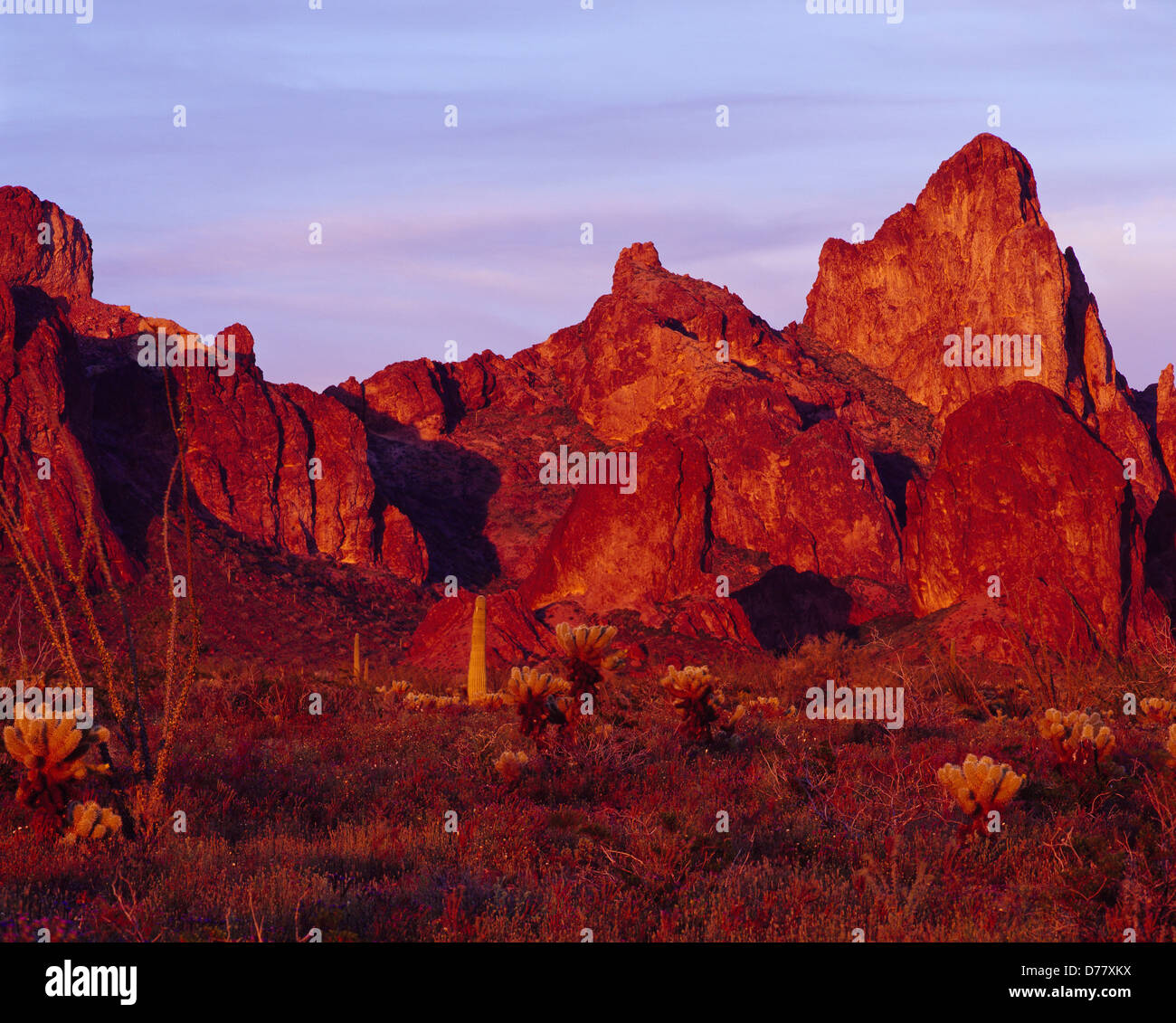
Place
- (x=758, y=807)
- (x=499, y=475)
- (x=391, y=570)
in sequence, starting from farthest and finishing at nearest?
(x=499, y=475), (x=391, y=570), (x=758, y=807)

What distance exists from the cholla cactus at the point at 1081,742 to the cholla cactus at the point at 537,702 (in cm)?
526

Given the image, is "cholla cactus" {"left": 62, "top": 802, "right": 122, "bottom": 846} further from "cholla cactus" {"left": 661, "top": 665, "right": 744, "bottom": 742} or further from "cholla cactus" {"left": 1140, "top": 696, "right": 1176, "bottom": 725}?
"cholla cactus" {"left": 1140, "top": 696, "right": 1176, "bottom": 725}

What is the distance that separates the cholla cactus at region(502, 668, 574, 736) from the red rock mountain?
44.0 feet

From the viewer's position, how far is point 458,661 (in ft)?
139

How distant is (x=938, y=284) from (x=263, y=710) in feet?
301

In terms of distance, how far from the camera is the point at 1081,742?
9.85m

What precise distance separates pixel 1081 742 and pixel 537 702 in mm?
5744

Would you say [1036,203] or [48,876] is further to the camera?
[1036,203]

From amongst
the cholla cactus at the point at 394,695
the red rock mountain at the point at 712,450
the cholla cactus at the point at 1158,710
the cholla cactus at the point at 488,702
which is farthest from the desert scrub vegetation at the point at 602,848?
the red rock mountain at the point at 712,450

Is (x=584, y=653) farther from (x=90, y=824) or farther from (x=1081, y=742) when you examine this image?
(x=90, y=824)

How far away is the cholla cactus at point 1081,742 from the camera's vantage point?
9.76 metres

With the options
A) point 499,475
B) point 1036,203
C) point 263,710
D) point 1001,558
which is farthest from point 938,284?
point 263,710
